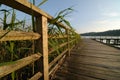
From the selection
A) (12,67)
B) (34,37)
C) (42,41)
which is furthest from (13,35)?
(42,41)

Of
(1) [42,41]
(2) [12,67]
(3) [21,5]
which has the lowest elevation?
(2) [12,67]

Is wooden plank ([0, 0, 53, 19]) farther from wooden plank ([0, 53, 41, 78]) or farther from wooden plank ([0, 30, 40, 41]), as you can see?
Answer: wooden plank ([0, 53, 41, 78])

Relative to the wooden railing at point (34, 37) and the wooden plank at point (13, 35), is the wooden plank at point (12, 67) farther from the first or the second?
the wooden plank at point (13, 35)

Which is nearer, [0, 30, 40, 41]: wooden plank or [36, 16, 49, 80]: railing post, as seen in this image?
[0, 30, 40, 41]: wooden plank

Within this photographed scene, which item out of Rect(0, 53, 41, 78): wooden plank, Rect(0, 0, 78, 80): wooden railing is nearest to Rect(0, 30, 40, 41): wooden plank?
Rect(0, 0, 78, 80): wooden railing

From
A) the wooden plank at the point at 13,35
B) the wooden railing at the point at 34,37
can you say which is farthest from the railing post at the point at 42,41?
the wooden plank at the point at 13,35

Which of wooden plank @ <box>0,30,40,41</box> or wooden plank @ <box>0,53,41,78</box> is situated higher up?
wooden plank @ <box>0,30,40,41</box>

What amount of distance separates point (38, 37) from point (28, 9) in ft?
1.62

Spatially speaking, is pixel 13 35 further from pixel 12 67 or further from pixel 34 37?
pixel 34 37

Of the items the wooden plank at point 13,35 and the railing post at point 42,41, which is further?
the railing post at point 42,41

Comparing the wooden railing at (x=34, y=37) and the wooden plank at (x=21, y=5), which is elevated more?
the wooden plank at (x=21, y=5)

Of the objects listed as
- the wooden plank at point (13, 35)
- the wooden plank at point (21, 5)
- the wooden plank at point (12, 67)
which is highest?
the wooden plank at point (21, 5)

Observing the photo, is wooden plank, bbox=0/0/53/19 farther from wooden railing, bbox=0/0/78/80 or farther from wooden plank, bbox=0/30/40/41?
wooden plank, bbox=0/30/40/41

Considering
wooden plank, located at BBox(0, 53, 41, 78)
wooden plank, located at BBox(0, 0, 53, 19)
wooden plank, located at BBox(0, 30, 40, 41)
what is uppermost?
wooden plank, located at BBox(0, 0, 53, 19)
